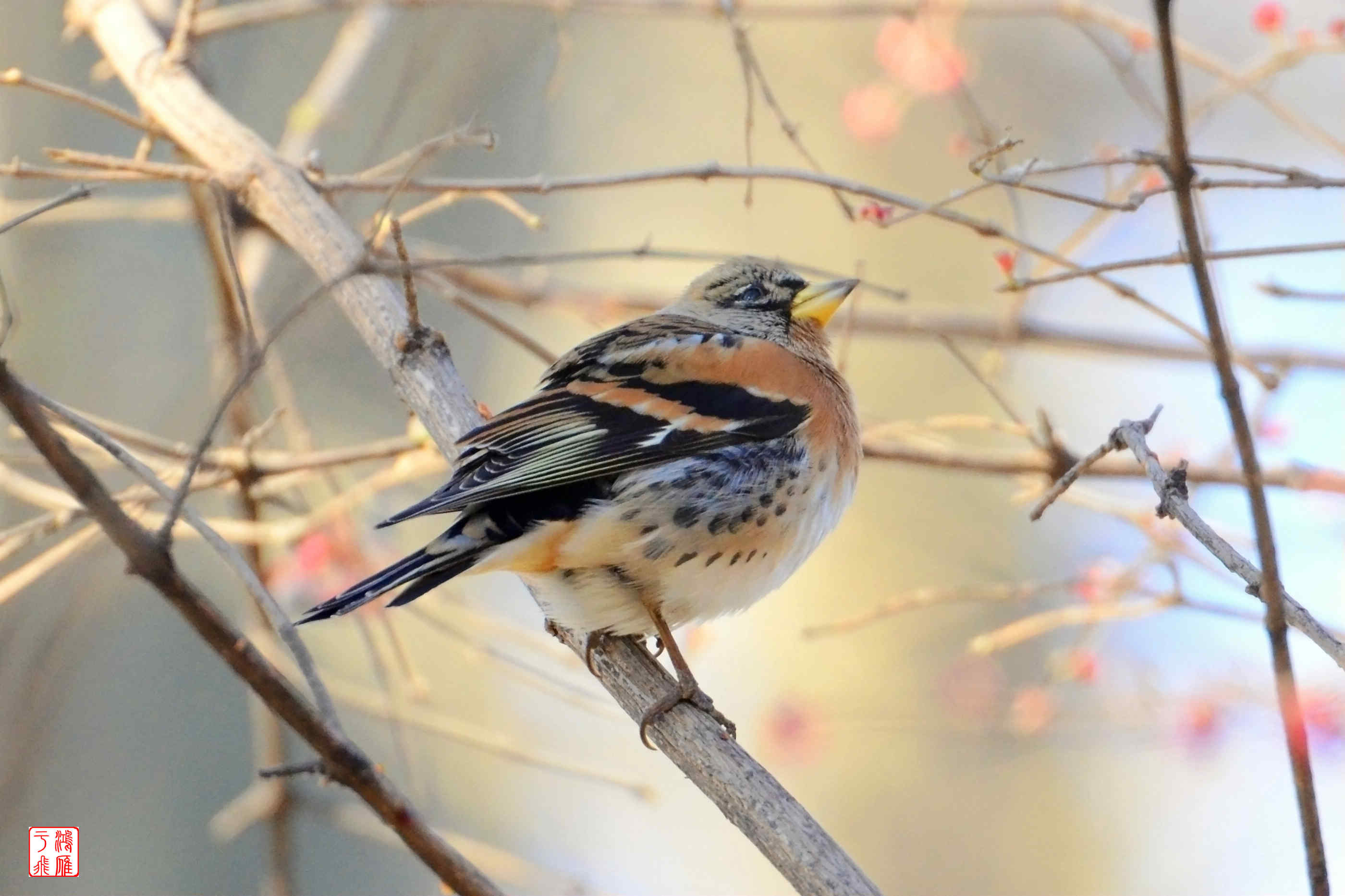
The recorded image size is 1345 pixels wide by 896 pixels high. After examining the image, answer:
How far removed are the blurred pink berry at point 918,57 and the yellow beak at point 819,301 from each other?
0.73 m

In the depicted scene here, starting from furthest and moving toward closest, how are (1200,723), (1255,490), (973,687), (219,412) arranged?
(973,687), (1200,723), (219,412), (1255,490)

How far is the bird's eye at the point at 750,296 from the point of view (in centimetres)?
322

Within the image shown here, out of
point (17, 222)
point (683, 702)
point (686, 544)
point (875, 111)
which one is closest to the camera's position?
point (17, 222)

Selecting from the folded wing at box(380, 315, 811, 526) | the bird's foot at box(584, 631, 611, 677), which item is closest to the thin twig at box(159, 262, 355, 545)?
the folded wing at box(380, 315, 811, 526)

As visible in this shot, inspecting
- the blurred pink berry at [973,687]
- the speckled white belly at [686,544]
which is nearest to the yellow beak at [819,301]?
the speckled white belly at [686,544]

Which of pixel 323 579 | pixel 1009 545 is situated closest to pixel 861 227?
pixel 1009 545

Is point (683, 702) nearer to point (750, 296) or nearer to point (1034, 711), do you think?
point (750, 296)

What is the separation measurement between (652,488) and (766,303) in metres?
0.95

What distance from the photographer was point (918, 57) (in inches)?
145

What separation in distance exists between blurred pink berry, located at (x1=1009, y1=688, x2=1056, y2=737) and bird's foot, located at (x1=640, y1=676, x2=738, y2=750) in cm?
162

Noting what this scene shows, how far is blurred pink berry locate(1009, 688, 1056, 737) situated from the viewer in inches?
148

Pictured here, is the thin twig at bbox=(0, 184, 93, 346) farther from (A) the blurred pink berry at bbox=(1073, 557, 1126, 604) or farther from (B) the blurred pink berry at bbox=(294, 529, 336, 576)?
(A) the blurred pink berry at bbox=(1073, 557, 1126, 604)

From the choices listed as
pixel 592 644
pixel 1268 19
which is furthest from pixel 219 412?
pixel 1268 19

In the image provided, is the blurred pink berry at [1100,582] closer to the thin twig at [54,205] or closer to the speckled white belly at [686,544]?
the speckled white belly at [686,544]
